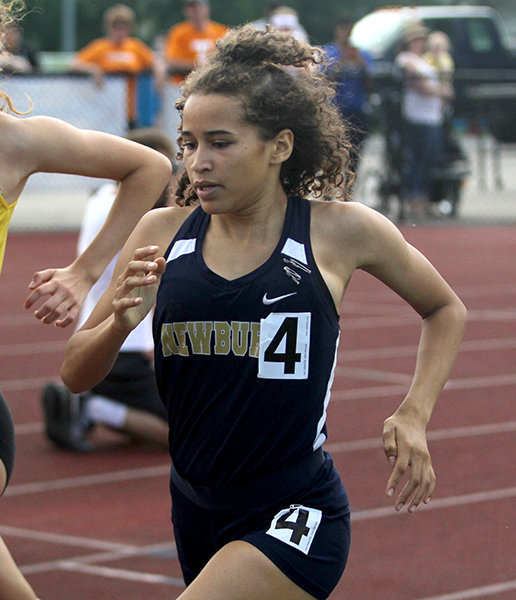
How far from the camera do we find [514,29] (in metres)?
31.3

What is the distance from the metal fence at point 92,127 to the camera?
584 inches

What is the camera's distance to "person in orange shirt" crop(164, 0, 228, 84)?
1507 centimetres

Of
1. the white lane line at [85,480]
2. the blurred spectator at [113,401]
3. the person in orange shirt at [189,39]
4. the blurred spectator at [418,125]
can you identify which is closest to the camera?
the white lane line at [85,480]

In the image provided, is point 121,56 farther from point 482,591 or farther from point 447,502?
point 482,591

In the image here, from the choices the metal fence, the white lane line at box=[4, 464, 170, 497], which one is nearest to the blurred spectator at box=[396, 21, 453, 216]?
the metal fence

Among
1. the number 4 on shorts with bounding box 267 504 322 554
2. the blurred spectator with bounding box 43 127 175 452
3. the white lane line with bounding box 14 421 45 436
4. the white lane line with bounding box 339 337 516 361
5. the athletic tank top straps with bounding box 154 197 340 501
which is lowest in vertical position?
the white lane line with bounding box 339 337 516 361

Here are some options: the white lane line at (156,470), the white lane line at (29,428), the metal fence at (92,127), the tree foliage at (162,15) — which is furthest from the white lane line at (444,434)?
the tree foliage at (162,15)

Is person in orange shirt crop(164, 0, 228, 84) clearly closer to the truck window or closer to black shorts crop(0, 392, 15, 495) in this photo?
the truck window

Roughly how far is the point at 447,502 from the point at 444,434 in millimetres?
1192

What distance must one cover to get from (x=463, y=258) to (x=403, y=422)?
36.1 ft

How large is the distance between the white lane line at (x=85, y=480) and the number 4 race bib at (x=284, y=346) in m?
3.17

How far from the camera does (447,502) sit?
5598mm

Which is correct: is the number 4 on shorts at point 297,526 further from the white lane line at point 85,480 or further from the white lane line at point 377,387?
the white lane line at point 377,387

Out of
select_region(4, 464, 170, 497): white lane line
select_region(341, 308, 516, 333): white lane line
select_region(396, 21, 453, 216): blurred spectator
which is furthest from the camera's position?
select_region(396, 21, 453, 216): blurred spectator
